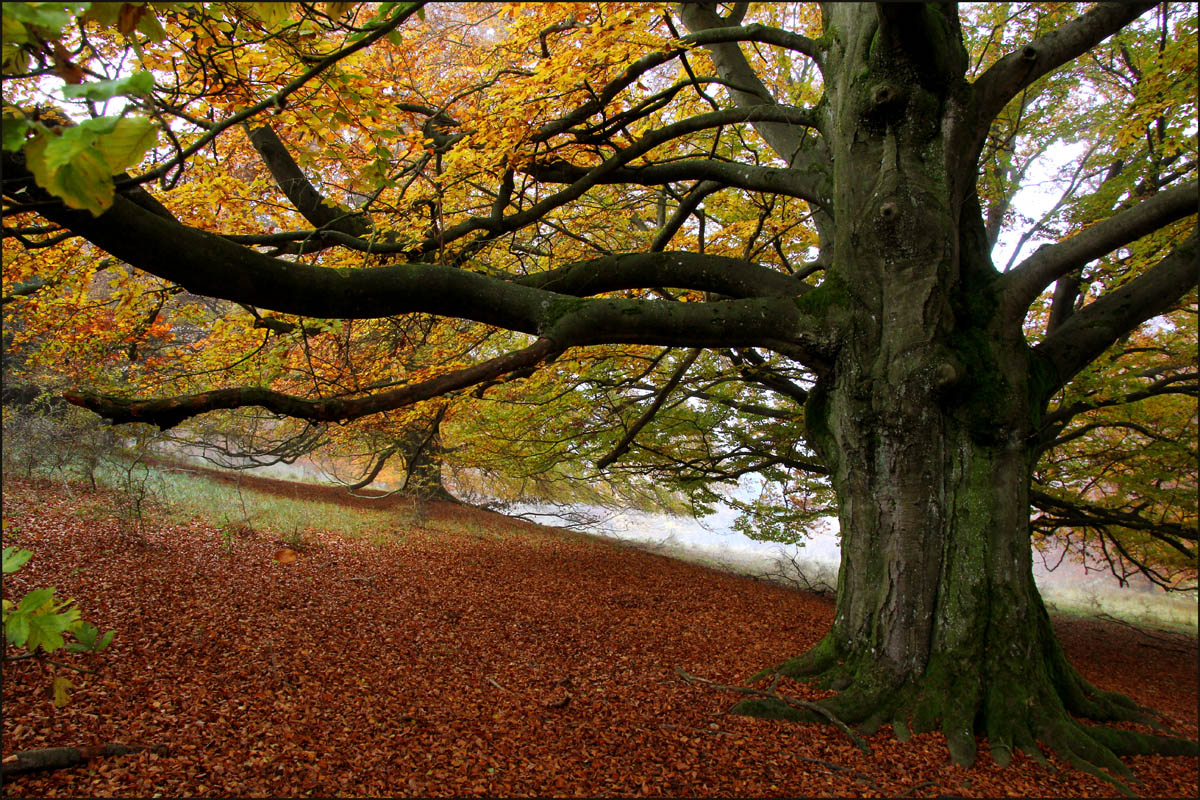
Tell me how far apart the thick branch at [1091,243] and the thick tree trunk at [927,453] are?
0.53 ft

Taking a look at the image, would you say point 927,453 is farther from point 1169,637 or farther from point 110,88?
point 1169,637

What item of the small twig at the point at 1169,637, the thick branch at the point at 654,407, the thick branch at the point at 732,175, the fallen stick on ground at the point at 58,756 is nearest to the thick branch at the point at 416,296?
the thick branch at the point at 732,175

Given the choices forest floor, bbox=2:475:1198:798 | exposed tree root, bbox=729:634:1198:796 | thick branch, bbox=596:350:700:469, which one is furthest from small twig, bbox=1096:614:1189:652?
thick branch, bbox=596:350:700:469

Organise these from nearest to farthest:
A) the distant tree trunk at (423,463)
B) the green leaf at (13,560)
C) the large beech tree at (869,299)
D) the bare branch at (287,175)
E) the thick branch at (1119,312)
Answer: the green leaf at (13,560), the large beech tree at (869,299), the thick branch at (1119,312), the bare branch at (287,175), the distant tree trunk at (423,463)

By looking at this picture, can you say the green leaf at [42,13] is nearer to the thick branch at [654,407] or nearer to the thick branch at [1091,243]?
the thick branch at [1091,243]

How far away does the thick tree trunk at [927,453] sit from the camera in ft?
12.0

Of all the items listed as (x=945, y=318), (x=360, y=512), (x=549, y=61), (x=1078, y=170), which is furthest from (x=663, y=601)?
(x=1078, y=170)

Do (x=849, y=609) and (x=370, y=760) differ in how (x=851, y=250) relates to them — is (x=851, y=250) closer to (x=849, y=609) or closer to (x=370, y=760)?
(x=849, y=609)

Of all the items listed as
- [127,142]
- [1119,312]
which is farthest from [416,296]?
[1119,312]

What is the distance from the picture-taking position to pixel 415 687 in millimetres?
3678

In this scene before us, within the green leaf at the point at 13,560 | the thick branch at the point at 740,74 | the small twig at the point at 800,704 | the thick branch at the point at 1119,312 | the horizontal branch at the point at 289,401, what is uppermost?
the thick branch at the point at 740,74

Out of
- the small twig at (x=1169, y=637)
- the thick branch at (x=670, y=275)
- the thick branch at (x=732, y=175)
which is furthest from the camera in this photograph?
the small twig at (x=1169, y=637)

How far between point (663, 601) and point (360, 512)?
6.07 m

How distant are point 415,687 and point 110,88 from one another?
340 cm
